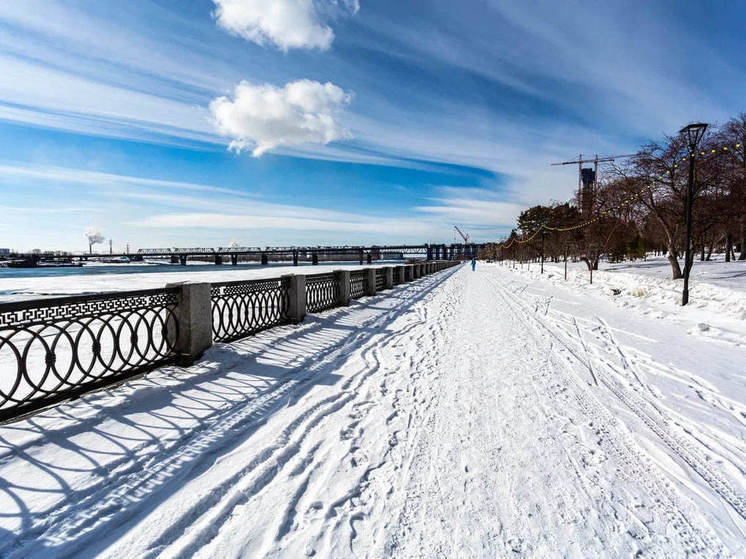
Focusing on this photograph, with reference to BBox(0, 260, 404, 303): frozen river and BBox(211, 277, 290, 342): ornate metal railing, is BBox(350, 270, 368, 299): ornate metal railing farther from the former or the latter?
BBox(211, 277, 290, 342): ornate metal railing

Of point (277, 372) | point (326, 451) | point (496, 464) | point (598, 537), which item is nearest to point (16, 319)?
point (277, 372)

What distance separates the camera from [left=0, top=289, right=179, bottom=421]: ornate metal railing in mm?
3861

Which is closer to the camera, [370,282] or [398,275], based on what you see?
[370,282]

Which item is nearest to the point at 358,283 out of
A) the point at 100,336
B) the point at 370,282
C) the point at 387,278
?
the point at 370,282

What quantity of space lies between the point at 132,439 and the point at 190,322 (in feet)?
8.34

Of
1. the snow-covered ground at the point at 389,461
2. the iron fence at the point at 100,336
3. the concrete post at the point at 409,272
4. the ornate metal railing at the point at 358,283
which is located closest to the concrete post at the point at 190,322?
the iron fence at the point at 100,336

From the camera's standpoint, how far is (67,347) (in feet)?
23.4

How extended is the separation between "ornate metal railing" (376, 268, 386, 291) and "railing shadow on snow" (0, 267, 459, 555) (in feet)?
39.8

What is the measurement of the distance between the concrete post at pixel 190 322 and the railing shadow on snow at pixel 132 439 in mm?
228

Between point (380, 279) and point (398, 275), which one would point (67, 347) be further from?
point (398, 275)

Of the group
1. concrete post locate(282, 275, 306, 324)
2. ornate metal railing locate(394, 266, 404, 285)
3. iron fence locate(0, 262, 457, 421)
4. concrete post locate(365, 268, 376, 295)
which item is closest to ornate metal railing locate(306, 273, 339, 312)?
iron fence locate(0, 262, 457, 421)

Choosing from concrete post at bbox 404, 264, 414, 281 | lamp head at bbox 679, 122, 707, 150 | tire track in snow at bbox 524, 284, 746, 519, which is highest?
lamp head at bbox 679, 122, 707, 150

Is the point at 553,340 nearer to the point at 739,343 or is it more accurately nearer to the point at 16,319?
the point at 739,343

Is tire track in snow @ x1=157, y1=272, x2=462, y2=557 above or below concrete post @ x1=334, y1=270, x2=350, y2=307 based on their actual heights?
below
